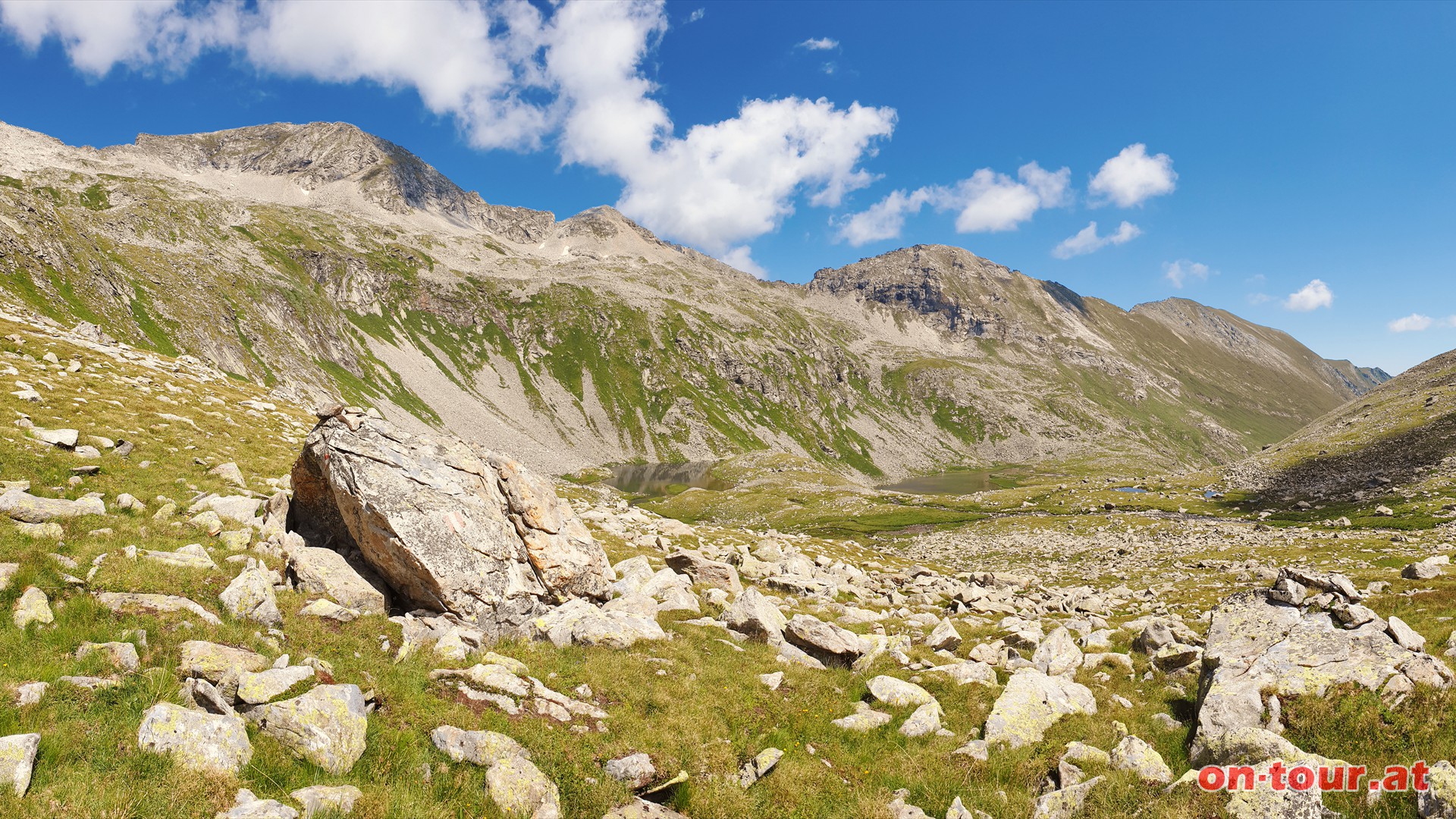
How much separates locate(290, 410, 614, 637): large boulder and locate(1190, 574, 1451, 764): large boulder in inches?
Result: 739

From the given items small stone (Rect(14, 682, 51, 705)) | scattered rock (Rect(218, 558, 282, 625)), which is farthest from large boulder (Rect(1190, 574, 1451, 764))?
scattered rock (Rect(218, 558, 282, 625))

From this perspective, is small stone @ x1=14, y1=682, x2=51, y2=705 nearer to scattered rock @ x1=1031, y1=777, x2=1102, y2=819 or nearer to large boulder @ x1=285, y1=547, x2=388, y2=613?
large boulder @ x1=285, y1=547, x2=388, y2=613

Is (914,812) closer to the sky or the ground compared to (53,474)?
closer to the ground

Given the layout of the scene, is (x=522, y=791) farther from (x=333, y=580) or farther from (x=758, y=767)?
(x=333, y=580)

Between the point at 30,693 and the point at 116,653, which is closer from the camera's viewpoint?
the point at 30,693

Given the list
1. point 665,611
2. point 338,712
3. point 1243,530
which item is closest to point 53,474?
point 338,712

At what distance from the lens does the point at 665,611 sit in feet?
77.3

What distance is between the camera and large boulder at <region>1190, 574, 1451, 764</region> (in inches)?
508

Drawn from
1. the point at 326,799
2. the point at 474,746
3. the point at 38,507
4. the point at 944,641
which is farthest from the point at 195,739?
the point at 944,641

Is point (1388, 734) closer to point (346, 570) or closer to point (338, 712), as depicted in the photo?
point (338, 712)

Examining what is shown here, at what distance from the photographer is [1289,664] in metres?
13.9

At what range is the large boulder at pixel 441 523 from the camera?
18.6 m

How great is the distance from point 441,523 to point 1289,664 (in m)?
23.9

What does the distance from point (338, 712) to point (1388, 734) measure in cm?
2061
